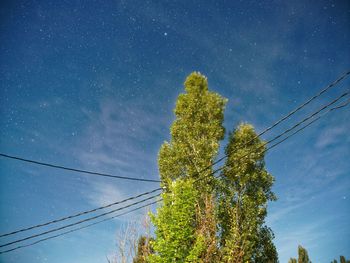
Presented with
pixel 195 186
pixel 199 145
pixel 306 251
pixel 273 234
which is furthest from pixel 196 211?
pixel 306 251

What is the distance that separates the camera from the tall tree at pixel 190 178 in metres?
12.5

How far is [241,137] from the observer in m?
19.2

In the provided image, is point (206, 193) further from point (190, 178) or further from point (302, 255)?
point (302, 255)

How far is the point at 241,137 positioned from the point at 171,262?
34.1 ft

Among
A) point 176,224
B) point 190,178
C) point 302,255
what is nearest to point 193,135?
point 190,178

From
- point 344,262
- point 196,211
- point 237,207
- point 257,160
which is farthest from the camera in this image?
point 344,262

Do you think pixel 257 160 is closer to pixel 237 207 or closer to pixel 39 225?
pixel 237 207

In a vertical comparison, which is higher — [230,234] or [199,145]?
[199,145]

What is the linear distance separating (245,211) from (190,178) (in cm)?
477

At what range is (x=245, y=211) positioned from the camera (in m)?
16.1

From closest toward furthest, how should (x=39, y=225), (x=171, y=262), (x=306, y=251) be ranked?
(x=39, y=225) → (x=171, y=262) → (x=306, y=251)

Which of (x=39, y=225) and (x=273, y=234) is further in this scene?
(x=273, y=234)

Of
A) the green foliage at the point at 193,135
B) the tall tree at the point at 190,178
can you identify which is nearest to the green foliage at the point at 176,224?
the tall tree at the point at 190,178

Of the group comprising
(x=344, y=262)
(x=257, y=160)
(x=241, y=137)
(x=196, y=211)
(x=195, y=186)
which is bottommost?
(x=344, y=262)
